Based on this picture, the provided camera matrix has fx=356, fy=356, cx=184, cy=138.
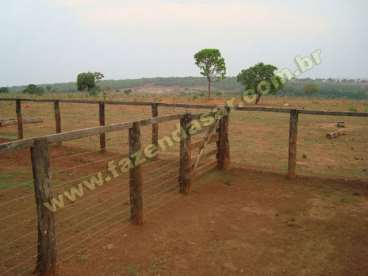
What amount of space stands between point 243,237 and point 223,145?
369cm

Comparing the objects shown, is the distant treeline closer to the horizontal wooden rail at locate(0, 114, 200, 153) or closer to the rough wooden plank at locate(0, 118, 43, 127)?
the rough wooden plank at locate(0, 118, 43, 127)

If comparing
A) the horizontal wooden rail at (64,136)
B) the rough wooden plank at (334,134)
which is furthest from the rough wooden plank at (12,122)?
the rough wooden plank at (334,134)

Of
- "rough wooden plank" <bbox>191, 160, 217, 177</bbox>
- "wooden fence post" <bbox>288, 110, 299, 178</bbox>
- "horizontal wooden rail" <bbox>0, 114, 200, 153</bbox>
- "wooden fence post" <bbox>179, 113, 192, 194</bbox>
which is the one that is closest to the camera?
"horizontal wooden rail" <bbox>0, 114, 200, 153</bbox>

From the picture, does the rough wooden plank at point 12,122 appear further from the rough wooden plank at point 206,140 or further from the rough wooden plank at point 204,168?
the rough wooden plank at point 206,140

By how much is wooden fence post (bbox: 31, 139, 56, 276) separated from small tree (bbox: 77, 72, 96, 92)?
51625 millimetres

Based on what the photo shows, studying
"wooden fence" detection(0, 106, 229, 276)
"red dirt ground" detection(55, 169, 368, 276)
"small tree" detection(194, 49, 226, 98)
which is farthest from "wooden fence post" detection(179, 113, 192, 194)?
"small tree" detection(194, 49, 226, 98)

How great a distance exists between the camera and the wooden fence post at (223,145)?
838 cm

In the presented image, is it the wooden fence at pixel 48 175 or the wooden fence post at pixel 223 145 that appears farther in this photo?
the wooden fence post at pixel 223 145

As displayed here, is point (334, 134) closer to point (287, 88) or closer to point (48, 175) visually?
point (48, 175)

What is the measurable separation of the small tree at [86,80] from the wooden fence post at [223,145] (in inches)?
1877

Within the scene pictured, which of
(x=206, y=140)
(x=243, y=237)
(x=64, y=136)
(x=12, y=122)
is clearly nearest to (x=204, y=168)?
(x=206, y=140)

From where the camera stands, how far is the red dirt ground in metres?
4.15

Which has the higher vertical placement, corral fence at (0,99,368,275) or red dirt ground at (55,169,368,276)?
corral fence at (0,99,368,275)

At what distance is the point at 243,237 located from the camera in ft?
16.4
